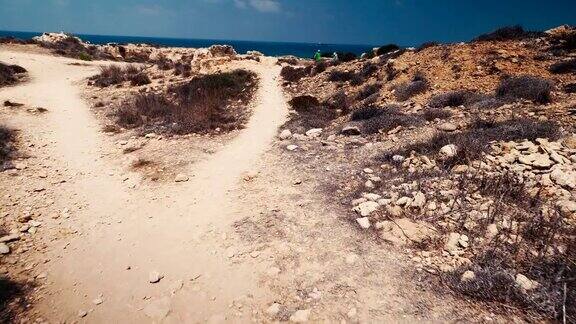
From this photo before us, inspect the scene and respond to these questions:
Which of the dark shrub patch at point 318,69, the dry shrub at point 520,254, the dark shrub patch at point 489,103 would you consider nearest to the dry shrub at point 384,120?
the dark shrub patch at point 489,103

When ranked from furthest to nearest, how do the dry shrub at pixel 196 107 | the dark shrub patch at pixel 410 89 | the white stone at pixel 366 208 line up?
the dark shrub patch at pixel 410 89, the dry shrub at pixel 196 107, the white stone at pixel 366 208

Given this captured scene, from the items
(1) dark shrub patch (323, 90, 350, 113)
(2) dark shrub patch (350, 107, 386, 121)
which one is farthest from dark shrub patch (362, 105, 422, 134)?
(1) dark shrub patch (323, 90, 350, 113)

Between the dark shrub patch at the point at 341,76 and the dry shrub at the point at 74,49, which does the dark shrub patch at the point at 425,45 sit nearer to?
the dark shrub patch at the point at 341,76

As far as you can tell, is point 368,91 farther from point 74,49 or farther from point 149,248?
point 74,49

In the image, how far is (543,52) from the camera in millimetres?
14648

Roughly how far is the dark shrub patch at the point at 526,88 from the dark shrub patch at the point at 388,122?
335cm

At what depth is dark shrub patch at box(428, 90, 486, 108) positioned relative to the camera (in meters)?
11.8

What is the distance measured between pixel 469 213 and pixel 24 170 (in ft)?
34.4

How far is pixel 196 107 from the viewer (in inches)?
549

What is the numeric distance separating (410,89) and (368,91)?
7.02 feet

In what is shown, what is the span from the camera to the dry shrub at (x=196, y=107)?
12.4 m

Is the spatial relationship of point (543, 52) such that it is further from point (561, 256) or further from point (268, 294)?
point (268, 294)

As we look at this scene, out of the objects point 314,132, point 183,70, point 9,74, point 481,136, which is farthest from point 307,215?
point 9,74

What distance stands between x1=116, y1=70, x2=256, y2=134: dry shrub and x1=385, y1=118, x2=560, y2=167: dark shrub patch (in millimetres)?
6877
